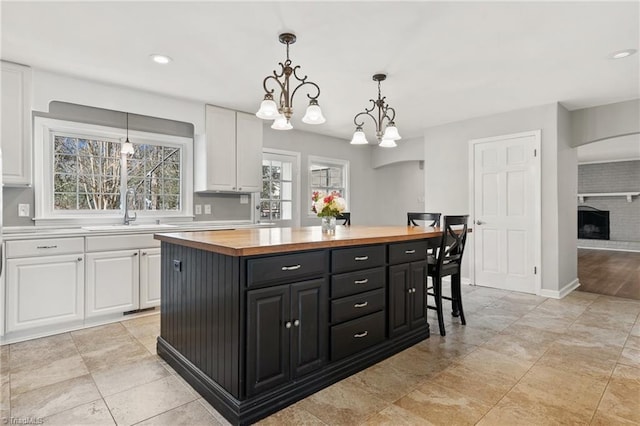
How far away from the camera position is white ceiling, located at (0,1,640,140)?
2.31 metres

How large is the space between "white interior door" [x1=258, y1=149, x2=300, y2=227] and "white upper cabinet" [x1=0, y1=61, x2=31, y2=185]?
2.80 metres

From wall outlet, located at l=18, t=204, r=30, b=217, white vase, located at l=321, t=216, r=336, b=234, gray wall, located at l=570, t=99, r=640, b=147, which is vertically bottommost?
white vase, located at l=321, t=216, r=336, b=234

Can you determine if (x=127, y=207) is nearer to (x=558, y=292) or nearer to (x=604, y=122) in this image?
(x=558, y=292)

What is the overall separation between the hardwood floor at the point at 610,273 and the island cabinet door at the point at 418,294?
3191 mm

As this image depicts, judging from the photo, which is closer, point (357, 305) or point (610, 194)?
point (357, 305)

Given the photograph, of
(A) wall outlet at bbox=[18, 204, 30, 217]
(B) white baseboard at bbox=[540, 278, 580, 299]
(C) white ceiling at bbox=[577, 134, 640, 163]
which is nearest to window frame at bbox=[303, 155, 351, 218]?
(B) white baseboard at bbox=[540, 278, 580, 299]

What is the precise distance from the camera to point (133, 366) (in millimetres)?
2445

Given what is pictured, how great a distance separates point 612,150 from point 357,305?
328 inches

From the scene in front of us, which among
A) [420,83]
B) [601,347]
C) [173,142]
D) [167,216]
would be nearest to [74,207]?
[167,216]

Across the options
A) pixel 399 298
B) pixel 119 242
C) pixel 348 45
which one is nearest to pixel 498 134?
pixel 348 45

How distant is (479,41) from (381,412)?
2.70 meters

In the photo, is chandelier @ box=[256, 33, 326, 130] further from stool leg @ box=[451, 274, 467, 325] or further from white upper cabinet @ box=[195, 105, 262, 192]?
stool leg @ box=[451, 274, 467, 325]

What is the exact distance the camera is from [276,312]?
193cm

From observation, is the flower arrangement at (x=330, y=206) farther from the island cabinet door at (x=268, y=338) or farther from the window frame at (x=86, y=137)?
the window frame at (x=86, y=137)
